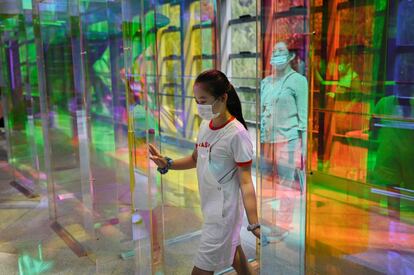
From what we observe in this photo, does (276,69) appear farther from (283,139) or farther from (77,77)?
(77,77)

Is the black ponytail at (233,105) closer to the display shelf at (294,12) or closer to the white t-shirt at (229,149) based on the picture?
the white t-shirt at (229,149)

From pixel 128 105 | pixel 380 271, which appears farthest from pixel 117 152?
pixel 380 271

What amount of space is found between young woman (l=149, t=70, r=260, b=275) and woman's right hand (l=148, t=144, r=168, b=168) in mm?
245

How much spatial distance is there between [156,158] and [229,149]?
41 centimetres

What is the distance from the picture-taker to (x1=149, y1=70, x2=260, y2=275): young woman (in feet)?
5.40

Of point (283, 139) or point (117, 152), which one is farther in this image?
point (117, 152)

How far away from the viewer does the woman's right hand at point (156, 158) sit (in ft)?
6.22

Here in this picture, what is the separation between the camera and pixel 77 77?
2.82 meters

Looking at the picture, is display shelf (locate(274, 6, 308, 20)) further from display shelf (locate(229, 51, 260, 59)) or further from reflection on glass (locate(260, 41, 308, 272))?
display shelf (locate(229, 51, 260, 59))

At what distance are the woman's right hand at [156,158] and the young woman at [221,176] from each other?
0.24 m

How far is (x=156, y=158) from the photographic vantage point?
1896 mm

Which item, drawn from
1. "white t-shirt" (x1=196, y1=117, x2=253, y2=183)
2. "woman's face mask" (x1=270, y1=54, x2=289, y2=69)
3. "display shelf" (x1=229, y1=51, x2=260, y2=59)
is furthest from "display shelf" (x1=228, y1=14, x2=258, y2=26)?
"white t-shirt" (x1=196, y1=117, x2=253, y2=183)

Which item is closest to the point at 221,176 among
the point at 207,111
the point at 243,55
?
the point at 207,111

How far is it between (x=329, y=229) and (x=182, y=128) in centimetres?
154
